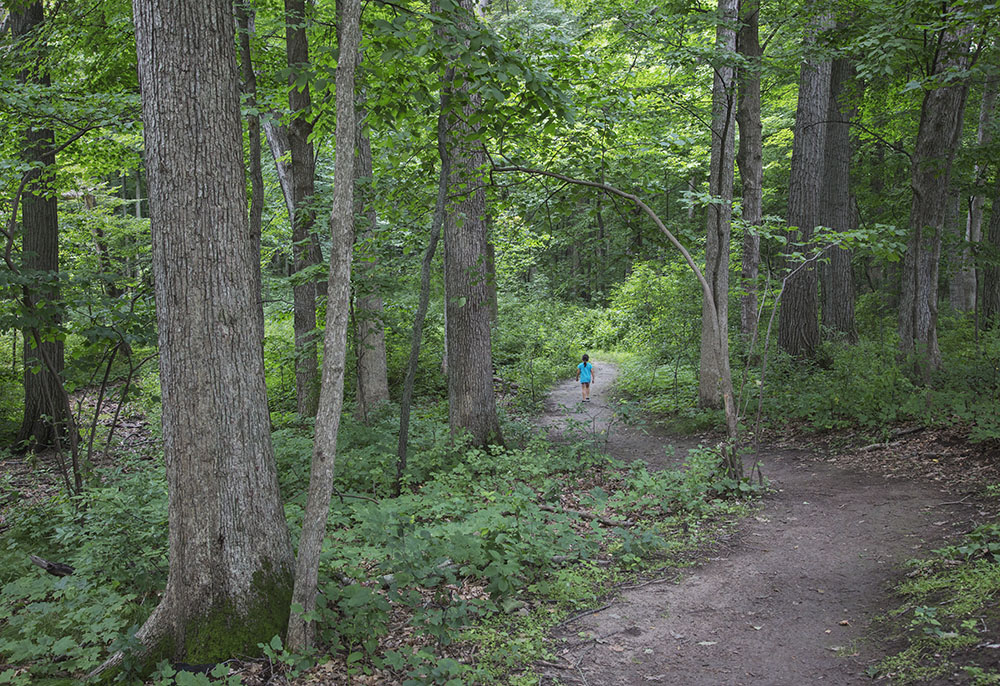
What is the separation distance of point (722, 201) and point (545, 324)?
1781 centimetres

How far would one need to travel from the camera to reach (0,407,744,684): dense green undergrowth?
12.2 feet

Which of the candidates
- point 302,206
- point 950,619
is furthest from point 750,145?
point 950,619

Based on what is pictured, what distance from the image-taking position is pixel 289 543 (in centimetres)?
389

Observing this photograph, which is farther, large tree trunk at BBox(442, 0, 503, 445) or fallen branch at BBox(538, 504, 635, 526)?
large tree trunk at BBox(442, 0, 503, 445)

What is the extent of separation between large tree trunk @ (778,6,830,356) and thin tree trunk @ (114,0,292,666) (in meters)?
11.4

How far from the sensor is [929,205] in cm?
924

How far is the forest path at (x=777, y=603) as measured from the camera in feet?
12.3

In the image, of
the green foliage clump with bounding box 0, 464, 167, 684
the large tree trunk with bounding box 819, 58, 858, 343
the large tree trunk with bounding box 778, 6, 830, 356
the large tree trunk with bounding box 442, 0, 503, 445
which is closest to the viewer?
the green foliage clump with bounding box 0, 464, 167, 684

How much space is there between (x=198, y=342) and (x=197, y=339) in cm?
2

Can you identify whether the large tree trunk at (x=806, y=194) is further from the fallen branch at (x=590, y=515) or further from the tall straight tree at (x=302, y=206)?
the tall straight tree at (x=302, y=206)

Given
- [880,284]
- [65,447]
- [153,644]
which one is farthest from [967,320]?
[65,447]

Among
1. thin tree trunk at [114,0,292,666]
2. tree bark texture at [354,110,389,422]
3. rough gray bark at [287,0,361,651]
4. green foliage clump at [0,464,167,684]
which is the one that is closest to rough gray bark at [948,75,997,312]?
tree bark texture at [354,110,389,422]

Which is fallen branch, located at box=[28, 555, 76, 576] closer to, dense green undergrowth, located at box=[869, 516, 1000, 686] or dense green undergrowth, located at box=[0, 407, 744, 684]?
dense green undergrowth, located at box=[0, 407, 744, 684]

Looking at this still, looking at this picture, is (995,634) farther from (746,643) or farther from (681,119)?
(681,119)
